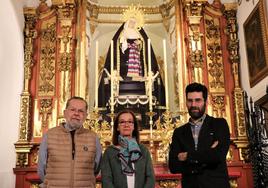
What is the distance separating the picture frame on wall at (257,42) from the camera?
184 inches

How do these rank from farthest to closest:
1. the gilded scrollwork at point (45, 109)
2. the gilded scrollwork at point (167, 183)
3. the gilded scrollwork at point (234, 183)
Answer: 1. the gilded scrollwork at point (45, 109)
2. the gilded scrollwork at point (234, 183)
3. the gilded scrollwork at point (167, 183)

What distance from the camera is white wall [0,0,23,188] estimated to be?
200 inches

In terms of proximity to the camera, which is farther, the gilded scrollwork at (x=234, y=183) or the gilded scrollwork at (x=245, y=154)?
the gilded scrollwork at (x=245, y=154)

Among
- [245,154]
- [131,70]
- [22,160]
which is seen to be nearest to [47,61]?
[131,70]

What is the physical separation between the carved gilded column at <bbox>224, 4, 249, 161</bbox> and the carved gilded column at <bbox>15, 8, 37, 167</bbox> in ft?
9.51

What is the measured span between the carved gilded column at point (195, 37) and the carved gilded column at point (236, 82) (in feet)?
1.41

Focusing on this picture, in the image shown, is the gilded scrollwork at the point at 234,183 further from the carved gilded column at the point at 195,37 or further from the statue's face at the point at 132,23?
the statue's face at the point at 132,23

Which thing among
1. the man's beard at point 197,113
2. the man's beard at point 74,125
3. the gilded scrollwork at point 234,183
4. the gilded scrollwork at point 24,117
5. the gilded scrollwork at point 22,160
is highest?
the gilded scrollwork at point 24,117

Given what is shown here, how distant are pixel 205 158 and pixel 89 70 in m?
4.03

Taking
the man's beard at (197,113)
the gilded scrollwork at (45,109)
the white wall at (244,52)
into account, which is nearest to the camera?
the man's beard at (197,113)

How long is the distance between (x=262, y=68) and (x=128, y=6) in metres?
2.80

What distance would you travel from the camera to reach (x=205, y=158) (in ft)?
7.73

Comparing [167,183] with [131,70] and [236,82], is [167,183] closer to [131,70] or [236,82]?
[236,82]

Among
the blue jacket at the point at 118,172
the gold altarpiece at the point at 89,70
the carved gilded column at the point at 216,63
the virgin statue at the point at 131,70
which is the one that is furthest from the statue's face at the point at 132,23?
the blue jacket at the point at 118,172
